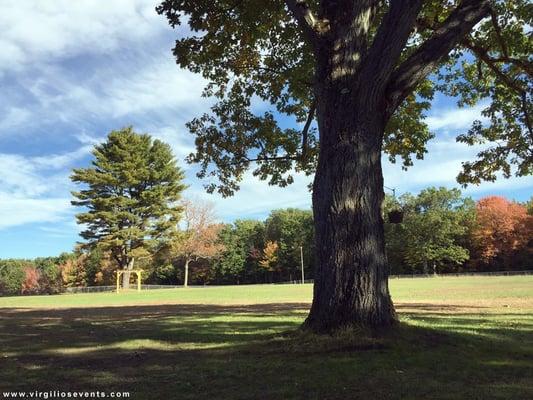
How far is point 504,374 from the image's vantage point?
19.1 feet

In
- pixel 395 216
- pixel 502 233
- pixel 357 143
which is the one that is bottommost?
pixel 395 216

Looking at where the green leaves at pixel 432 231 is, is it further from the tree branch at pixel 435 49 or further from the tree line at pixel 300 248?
the tree branch at pixel 435 49

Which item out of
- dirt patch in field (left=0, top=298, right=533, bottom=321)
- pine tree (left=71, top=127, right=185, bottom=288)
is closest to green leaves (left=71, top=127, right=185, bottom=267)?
pine tree (left=71, top=127, right=185, bottom=288)

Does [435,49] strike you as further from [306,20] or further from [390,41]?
[306,20]

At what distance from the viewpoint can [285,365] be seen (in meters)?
6.38

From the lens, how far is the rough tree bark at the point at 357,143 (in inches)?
296

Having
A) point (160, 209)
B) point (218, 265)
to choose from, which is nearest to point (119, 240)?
point (160, 209)

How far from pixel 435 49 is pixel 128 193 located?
185ft

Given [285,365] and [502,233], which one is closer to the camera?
[285,365]

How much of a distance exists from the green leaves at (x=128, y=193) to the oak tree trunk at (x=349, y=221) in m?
51.6

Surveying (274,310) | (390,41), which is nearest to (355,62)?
(390,41)

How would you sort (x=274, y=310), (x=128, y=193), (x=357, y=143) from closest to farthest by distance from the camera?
(x=357, y=143)
(x=274, y=310)
(x=128, y=193)

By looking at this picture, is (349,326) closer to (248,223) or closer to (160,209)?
(160,209)

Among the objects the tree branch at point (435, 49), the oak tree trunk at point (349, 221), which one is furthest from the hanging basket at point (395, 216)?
the tree branch at point (435, 49)
